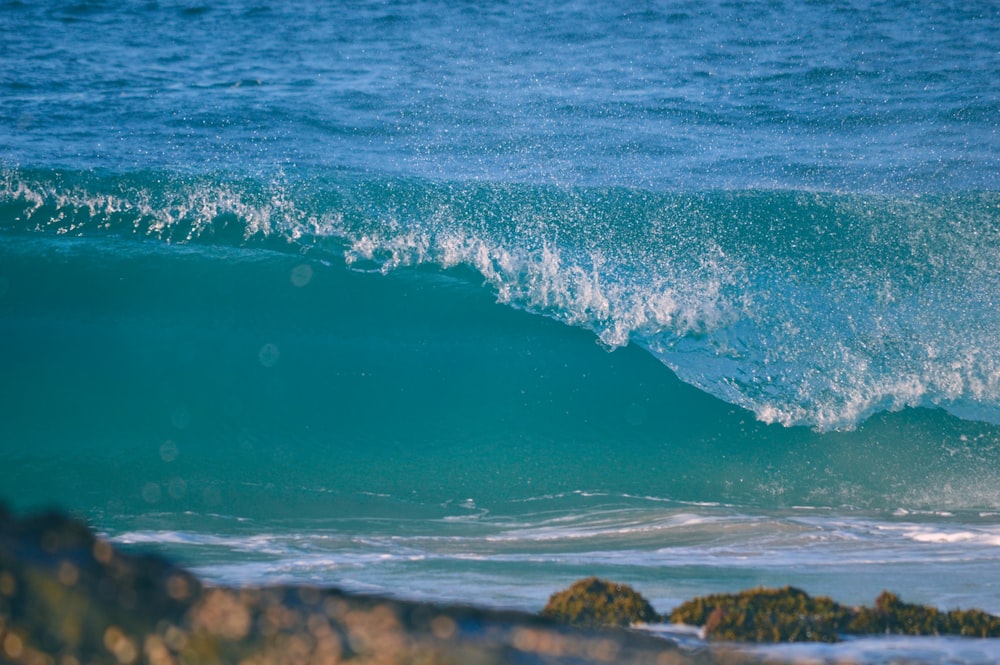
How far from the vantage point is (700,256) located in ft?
24.4

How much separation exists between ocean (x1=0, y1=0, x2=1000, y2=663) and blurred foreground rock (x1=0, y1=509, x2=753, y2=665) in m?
1.86

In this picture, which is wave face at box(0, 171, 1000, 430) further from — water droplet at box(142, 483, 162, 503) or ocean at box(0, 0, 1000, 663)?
water droplet at box(142, 483, 162, 503)

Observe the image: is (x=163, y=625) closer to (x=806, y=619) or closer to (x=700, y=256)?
(x=806, y=619)

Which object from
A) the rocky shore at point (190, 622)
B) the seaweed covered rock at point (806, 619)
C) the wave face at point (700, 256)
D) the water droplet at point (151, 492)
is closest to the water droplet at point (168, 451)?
the water droplet at point (151, 492)

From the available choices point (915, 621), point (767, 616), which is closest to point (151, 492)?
point (767, 616)

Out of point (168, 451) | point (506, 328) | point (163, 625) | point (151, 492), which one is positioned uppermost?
point (506, 328)

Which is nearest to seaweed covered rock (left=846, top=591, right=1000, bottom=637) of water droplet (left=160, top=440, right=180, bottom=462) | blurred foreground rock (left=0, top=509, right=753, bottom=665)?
blurred foreground rock (left=0, top=509, right=753, bottom=665)

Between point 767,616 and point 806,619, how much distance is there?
0.14 m

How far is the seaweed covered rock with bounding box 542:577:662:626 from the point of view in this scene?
2.78 m

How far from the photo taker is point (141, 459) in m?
5.72

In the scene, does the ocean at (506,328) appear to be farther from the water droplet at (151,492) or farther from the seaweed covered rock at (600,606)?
the seaweed covered rock at (600,606)

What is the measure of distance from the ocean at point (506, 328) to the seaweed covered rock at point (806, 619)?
0.35ft

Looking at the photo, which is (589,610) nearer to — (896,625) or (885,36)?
(896,625)

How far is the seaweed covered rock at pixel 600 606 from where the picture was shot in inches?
109
